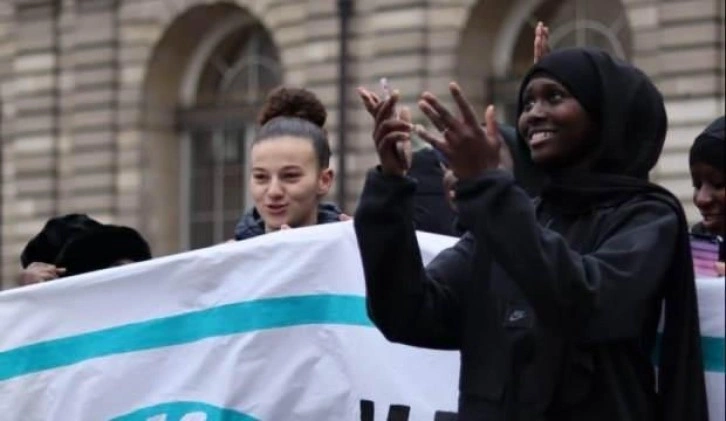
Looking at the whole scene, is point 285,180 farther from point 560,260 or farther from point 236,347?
point 560,260

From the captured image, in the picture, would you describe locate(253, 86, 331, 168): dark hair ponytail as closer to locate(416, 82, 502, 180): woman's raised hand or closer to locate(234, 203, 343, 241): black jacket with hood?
locate(234, 203, 343, 241): black jacket with hood

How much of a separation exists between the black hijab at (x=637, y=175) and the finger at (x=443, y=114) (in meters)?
0.30

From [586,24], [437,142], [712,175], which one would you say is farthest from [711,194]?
[586,24]

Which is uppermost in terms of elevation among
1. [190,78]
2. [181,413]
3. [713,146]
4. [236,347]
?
[190,78]

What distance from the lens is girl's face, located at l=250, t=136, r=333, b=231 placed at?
190 inches

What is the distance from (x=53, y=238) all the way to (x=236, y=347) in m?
1.15

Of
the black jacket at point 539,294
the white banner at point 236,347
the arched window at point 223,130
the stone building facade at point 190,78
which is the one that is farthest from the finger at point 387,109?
the arched window at point 223,130

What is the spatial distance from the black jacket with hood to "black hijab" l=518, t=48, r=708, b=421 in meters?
1.49

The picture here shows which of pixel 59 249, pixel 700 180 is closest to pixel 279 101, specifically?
pixel 59 249

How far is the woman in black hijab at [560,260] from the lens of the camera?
11.1 ft

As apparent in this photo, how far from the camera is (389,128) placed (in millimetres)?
3535

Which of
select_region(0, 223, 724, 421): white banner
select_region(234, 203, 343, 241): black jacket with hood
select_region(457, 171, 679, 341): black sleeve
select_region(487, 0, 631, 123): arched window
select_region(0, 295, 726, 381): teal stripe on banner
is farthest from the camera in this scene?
select_region(487, 0, 631, 123): arched window

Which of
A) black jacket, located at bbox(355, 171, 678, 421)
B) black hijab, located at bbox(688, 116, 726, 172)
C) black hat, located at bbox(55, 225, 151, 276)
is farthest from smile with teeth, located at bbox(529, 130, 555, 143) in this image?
black hat, located at bbox(55, 225, 151, 276)

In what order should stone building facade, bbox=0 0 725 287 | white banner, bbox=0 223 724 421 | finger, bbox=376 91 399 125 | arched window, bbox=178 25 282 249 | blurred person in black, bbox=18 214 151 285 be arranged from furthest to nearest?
arched window, bbox=178 25 282 249
stone building facade, bbox=0 0 725 287
blurred person in black, bbox=18 214 151 285
white banner, bbox=0 223 724 421
finger, bbox=376 91 399 125
